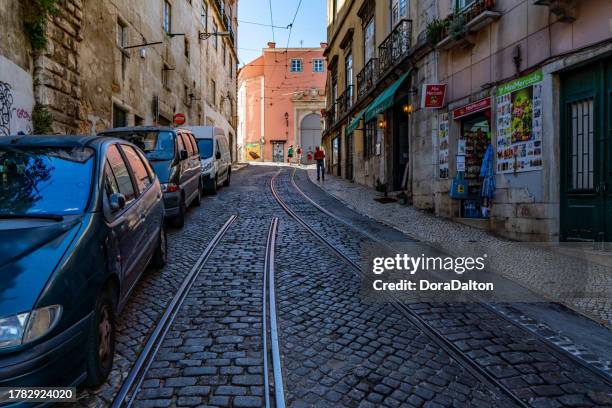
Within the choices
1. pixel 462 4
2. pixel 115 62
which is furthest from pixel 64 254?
pixel 115 62

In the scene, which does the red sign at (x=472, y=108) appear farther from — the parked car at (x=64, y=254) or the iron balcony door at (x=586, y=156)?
the parked car at (x=64, y=254)

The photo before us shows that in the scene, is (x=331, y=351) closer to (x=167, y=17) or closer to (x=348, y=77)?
(x=167, y=17)

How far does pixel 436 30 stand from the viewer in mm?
10836

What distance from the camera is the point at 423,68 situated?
39.8ft

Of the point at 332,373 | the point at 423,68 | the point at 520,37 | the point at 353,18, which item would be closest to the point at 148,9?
the point at 353,18

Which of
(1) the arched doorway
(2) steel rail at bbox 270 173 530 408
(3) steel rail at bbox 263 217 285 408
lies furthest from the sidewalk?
(1) the arched doorway

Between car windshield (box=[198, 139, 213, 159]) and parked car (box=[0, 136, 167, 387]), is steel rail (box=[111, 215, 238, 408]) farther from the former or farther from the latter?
car windshield (box=[198, 139, 213, 159])

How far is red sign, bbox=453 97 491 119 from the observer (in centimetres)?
908

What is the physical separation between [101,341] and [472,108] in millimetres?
8954

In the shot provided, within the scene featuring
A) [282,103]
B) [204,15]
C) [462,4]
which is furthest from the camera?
[282,103]

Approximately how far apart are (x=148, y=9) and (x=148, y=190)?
1564 centimetres

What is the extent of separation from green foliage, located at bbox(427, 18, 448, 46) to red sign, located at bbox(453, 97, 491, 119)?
1992 mm

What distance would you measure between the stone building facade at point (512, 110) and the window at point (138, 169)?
637 cm

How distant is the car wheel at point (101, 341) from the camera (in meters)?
2.68
